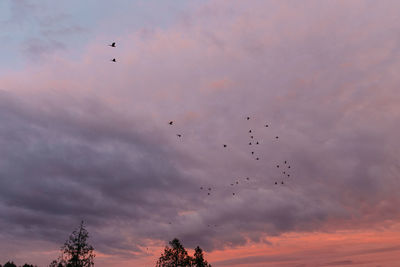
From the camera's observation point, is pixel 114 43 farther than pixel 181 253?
No

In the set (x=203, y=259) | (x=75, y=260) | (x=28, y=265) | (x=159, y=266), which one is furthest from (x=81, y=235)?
(x=28, y=265)

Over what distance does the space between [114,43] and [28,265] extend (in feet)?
502

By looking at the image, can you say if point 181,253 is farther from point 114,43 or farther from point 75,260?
point 114,43

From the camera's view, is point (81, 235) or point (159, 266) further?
point (159, 266)

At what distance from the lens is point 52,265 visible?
83.2 m

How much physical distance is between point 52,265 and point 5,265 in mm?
117973

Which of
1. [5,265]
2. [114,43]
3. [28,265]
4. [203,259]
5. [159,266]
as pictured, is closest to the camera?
[114,43]

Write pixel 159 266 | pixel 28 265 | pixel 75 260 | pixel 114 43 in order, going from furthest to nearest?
pixel 28 265 < pixel 159 266 < pixel 75 260 < pixel 114 43

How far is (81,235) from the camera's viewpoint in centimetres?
8412

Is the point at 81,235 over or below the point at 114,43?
below

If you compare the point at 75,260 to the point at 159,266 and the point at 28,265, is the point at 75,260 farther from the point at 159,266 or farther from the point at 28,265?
the point at 28,265

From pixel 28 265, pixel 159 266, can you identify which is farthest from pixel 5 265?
pixel 159 266

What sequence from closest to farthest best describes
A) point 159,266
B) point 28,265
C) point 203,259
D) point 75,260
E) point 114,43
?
point 114,43 → point 75,260 → point 159,266 → point 203,259 → point 28,265

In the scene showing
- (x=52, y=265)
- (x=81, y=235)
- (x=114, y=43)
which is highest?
(x=114, y=43)
